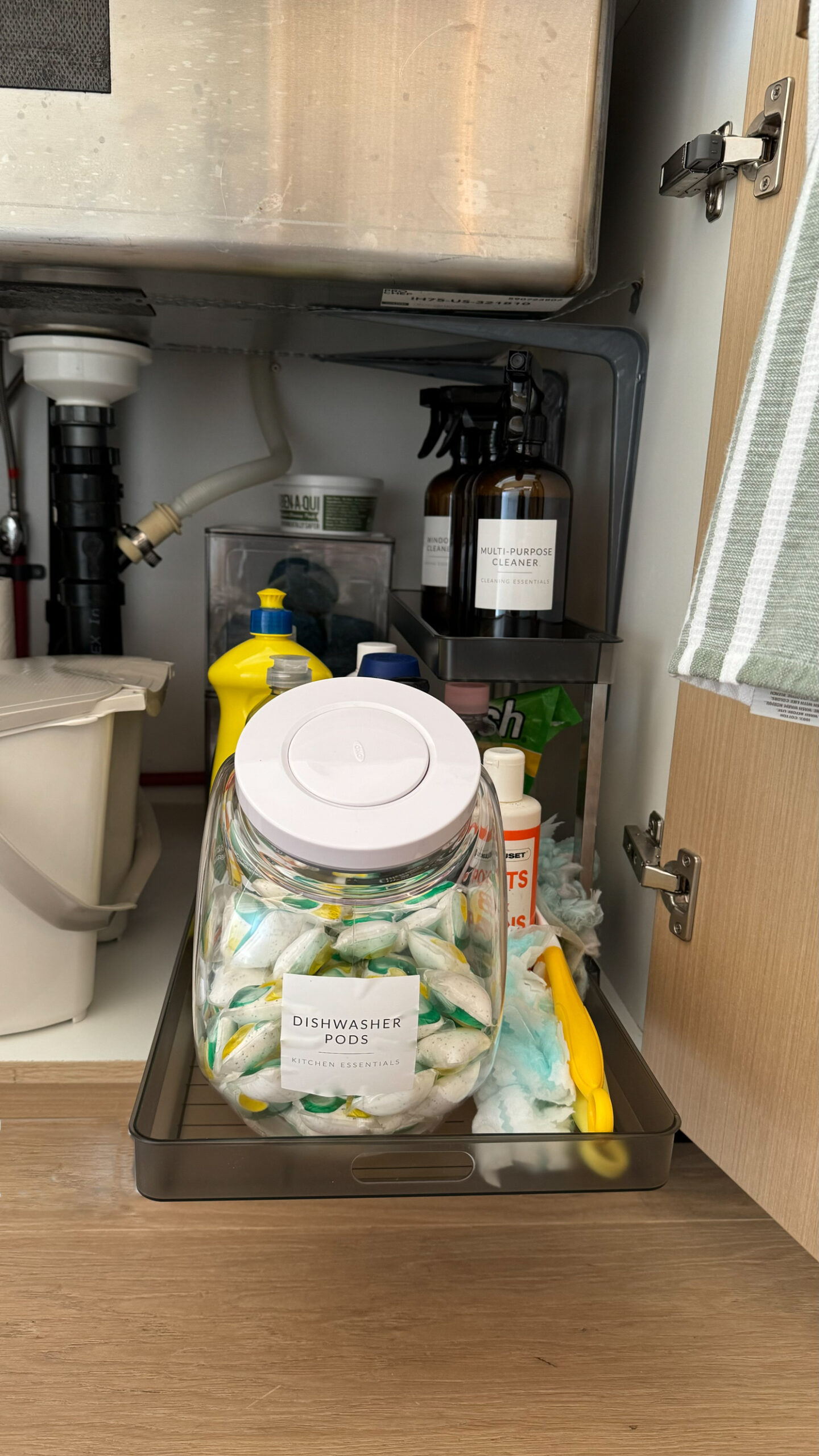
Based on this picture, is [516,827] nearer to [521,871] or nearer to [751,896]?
[521,871]

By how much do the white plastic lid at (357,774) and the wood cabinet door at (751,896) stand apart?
0.18m

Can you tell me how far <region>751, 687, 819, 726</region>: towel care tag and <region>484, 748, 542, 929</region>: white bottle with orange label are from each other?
0.22 m

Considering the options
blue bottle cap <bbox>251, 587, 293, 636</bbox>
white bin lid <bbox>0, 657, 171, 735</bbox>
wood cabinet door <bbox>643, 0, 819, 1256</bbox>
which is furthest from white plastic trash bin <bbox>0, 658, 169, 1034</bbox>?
wood cabinet door <bbox>643, 0, 819, 1256</bbox>

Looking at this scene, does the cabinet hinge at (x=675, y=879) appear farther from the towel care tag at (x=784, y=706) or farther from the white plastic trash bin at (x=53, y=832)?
the white plastic trash bin at (x=53, y=832)

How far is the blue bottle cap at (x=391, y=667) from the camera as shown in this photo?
69 cm

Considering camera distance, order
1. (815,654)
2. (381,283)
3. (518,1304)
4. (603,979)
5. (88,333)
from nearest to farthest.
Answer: (815,654) → (518,1304) → (381,283) → (603,979) → (88,333)

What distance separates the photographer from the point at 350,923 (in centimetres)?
51

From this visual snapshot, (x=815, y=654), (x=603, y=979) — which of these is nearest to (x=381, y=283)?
(x=815, y=654)

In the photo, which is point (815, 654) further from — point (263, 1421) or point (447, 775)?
point (263, 1421)

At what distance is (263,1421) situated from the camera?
19.3 inches

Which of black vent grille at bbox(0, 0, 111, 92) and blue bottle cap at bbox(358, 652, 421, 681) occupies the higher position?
black vent grille at bbox(0, 0, 111, 92)

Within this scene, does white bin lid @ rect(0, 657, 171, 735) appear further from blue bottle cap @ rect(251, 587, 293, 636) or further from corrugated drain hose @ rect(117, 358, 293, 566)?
corrugated drain hose @ rect(117, 358, 293, 566)

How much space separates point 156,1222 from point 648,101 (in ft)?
3.14

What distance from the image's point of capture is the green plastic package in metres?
0.89
